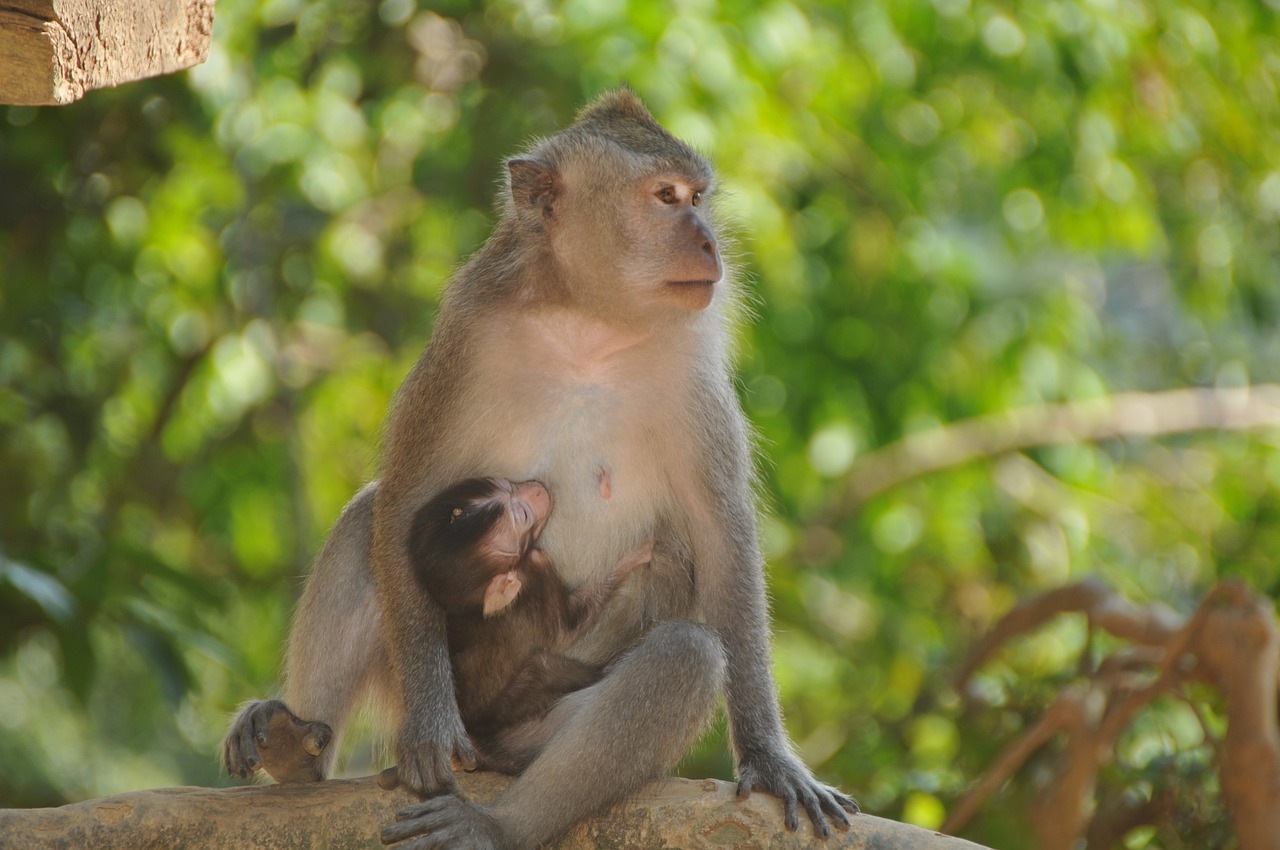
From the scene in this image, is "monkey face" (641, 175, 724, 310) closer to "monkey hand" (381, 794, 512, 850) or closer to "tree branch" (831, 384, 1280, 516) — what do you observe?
"monkey hand" (381, 794, 512, 850)

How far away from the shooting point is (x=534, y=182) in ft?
14.9

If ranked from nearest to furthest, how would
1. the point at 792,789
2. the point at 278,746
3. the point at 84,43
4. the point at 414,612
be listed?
the point at 84,43 → the point at 792,789 → the point at 278,746 → the point at 414,612

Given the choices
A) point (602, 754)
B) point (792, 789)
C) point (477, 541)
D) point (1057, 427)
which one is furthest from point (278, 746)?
point (1057, 427)

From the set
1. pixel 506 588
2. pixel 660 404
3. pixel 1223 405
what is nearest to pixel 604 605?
pixel 506 588

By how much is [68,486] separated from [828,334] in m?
4.24

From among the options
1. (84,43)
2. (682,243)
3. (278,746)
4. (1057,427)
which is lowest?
(1057,427)

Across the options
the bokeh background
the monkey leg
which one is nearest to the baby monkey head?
the monkey leg

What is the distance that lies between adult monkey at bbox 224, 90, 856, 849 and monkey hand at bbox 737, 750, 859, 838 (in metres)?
0.23

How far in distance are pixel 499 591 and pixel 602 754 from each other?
30.5 inches

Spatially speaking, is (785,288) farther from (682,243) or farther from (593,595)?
(593,595)

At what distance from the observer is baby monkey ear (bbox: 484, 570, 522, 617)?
4.27m

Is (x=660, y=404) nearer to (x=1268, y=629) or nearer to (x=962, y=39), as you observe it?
(x=1268, y=629)

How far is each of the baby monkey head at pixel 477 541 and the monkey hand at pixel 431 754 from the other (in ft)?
1.28

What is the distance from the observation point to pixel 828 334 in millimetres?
7977
